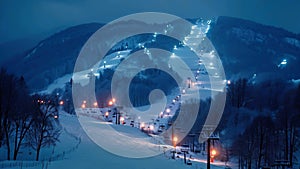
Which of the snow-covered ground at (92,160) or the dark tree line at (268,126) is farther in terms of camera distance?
the dark tree line at (268,126)

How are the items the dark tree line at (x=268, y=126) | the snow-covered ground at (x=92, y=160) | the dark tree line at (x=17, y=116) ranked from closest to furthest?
the snow-covered ground at (x=92, y=160), the dark tree line at (x=17, y=116), the dark tree line at (x=268, y=126)

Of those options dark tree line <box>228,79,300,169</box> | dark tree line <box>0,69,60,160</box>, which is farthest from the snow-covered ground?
dark tree line <box>228,79,300,169</box>

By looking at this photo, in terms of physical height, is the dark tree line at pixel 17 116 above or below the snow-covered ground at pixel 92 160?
above

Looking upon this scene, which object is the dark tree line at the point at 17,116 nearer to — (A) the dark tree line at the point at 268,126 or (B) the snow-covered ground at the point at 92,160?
(B) the snow-covered ground at the point at 92,160

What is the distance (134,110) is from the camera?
336 ft

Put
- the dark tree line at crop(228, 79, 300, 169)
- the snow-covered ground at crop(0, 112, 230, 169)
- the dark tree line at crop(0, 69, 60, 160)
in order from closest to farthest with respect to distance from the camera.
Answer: the snow-covered ground at crop(0, 112, 230, 169), the dark tree line at crop(0, 69, 60, 160), the dark tree line at crop(228, 79, 300, 169)

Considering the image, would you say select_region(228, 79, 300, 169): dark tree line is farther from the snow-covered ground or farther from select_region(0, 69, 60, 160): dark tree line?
select_region(0, 69, 60, 160): dark tree line

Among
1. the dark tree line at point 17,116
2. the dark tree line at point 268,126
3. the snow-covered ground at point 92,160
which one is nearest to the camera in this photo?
the snow-covered ground at point 92,160

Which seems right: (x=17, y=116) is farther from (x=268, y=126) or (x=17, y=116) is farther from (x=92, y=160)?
(x=268, y=126)

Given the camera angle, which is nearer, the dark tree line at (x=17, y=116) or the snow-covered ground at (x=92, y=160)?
the snow-covered ground at (x=92, y=160)

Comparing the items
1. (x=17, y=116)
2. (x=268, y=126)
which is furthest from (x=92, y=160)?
(x=268, y=126)

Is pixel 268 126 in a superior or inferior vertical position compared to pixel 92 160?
superior

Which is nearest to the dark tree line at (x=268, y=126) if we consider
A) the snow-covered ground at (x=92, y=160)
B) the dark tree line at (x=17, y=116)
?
the snow-covered ground at (x=92, y=160)

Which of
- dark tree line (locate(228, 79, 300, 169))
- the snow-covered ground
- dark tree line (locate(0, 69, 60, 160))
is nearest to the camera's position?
the snow-covered ground
